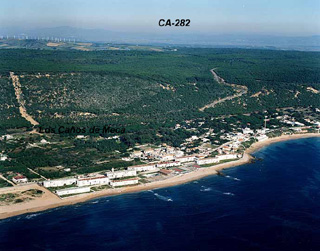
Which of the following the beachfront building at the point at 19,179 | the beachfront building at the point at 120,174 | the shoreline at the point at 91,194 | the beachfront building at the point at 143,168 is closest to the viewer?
the shoreline at the point at 91,194

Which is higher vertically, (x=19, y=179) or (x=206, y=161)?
(x=19, y=179)

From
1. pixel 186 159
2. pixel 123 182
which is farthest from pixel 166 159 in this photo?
pixel 123 182

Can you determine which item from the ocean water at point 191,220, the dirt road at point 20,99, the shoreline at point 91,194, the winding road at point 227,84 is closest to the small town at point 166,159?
the shoreline at point 91,194

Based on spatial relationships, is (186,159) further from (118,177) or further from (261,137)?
(261,137)

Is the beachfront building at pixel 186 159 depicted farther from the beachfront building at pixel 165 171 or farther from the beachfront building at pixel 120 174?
the beachfront building at pixel 120 174

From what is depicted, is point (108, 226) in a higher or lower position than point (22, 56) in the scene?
lower

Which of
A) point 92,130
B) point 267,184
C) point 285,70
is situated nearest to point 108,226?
point 267,184

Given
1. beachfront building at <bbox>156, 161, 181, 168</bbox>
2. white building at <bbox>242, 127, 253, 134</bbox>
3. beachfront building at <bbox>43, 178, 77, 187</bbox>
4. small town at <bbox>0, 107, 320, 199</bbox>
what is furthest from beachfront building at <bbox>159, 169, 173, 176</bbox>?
white building at <bbox>242, 127, 253, 134</bbox>

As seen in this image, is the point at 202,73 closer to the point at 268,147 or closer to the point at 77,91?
the point at 77,91
